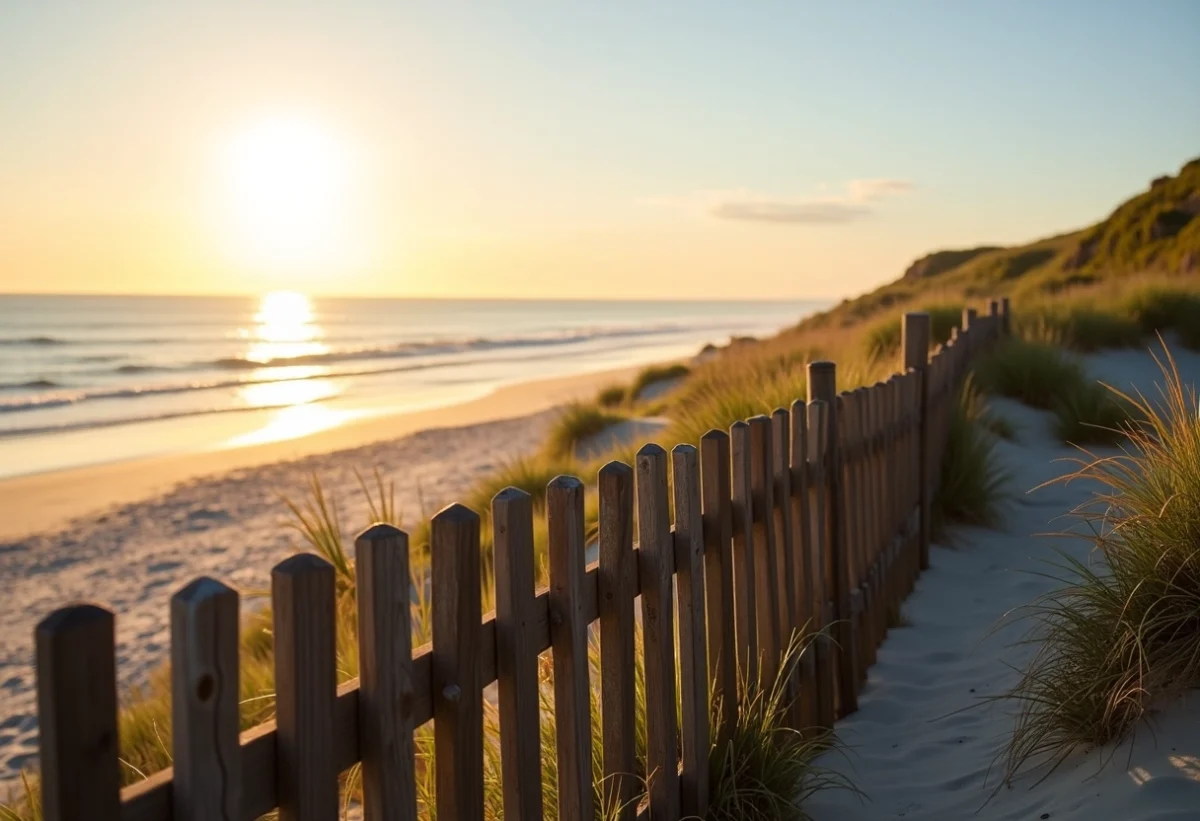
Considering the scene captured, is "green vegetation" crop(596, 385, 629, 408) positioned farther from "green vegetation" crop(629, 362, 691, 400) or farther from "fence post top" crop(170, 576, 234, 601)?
"fence post top" crop(170, 576, 234, 601)

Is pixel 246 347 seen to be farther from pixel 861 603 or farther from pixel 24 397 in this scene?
pixel 861 603

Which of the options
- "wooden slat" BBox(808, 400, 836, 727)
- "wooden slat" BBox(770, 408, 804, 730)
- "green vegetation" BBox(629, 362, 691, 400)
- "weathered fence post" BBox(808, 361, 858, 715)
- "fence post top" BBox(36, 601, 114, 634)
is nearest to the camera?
"fence post top" BBox(36, 601, 114, 634)

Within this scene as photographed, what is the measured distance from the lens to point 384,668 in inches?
65.7

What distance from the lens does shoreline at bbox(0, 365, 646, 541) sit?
10.7 meters

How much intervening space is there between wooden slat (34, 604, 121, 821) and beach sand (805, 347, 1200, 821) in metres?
2.49

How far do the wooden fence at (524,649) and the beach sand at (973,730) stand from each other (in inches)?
11.6

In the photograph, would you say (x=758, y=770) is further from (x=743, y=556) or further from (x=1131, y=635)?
(x=1131, y=635)

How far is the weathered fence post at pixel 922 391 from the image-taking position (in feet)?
19.5

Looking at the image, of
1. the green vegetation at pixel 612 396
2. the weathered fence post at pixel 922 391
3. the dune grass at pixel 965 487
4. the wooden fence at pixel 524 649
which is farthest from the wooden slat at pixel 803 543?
the green vegetation at pixel 612 396

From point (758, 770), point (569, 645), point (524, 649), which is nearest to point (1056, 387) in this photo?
point (758, 770)

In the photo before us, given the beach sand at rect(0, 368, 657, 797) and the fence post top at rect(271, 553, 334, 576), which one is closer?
the fence post top at rect(271, 553, 334, 576)

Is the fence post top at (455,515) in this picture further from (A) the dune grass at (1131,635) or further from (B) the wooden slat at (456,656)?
(A) the dune grass at (1131,635)

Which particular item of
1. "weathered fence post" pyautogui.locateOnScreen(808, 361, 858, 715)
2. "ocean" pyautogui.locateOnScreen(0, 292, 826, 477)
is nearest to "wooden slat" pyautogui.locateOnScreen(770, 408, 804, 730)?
"weathered fence post" pyautogui.locateOnScreen(808, 361, 858, 715)

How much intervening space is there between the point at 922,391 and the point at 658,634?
156 inches
